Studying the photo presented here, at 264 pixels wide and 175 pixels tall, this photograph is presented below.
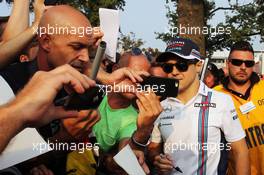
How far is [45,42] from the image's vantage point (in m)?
2.25

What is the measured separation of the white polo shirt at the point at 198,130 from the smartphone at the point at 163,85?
910 mm

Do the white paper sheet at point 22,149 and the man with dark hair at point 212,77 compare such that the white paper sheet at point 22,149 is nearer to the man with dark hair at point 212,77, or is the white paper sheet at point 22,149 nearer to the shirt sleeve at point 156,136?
the shirt sleeve at point 156,136

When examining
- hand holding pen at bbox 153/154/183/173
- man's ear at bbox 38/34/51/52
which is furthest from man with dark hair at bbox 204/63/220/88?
man's ear at bbox 38/34/51/52

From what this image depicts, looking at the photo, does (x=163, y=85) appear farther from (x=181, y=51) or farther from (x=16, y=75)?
(x=181, y=51)

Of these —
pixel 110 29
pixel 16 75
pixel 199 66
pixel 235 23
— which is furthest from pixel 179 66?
pixel 235 23

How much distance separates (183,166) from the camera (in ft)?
9.92

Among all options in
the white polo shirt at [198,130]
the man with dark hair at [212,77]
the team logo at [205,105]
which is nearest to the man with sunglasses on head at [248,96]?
the white polo shirt at [198,130]

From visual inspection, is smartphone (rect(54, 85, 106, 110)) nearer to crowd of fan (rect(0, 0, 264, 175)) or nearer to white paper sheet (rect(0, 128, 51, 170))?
crowd of fan (rect(0, 0, 264, 175))

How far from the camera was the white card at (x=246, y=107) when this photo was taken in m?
3.98

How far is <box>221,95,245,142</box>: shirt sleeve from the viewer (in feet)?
10.4

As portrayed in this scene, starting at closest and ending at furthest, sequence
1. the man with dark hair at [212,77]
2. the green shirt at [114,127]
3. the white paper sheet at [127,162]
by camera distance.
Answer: the white paper sheet at [127,162], the green shirt at [114,127], the man with dark hair at [212,77]

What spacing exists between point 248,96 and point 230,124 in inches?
38.3

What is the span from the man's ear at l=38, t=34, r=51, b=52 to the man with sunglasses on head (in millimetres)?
2005

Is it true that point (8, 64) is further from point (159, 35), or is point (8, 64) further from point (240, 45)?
point (159, 35)
